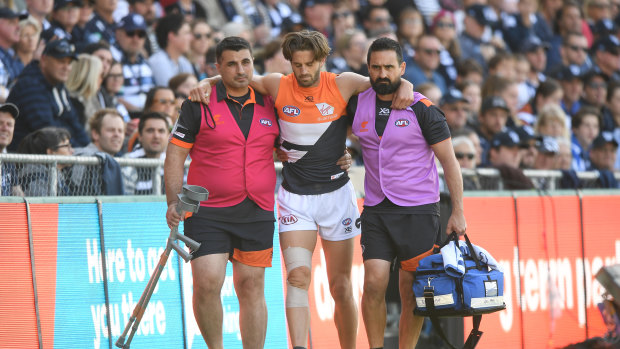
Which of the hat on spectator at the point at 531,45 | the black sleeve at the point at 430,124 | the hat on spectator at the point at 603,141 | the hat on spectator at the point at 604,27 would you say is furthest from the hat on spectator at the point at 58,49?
the hat on spectator at the point at 604,27

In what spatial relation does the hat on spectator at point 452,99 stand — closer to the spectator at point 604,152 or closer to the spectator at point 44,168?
the spectator at point 604,152

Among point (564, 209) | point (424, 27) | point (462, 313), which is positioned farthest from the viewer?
point (424, 27)

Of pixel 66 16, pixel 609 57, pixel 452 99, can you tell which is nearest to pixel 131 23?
pixel 66 16

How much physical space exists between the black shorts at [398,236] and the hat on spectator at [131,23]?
533cm

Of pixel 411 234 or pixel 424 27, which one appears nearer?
pixel 411 234

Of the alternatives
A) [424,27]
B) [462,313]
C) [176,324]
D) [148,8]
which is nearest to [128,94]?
[148,8]

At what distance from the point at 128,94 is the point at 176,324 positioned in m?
3.82

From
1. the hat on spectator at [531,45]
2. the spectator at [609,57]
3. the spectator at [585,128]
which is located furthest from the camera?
the spectator at [609,57]

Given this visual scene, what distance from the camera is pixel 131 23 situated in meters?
11.8

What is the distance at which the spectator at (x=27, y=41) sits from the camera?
1087 centimetres

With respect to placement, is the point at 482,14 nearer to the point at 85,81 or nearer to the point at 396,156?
the point at 85,81

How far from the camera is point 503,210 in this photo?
10344 mm

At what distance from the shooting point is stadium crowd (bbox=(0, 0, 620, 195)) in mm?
9508

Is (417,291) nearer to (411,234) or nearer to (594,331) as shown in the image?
(411,234)
